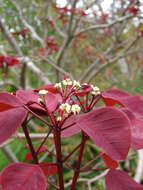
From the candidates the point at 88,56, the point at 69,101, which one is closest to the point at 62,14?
the point at 88,56

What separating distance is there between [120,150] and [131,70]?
15.8 feet

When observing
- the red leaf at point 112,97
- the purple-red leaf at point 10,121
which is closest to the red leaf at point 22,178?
the purple-red leaf at point 10,121

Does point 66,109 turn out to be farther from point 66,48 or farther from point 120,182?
point 66,48

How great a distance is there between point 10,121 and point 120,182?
0.70 feet

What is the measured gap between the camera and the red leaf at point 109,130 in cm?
38

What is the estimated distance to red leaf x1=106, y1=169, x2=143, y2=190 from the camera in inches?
18.2

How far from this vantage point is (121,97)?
0.52 m

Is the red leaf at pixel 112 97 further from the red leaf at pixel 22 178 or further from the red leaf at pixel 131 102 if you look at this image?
the red leaf at pixel 22 178

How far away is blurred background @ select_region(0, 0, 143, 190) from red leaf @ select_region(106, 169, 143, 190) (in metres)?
0.27

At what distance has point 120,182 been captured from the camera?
48 centimetres

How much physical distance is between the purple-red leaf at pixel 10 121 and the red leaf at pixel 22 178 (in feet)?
0.19

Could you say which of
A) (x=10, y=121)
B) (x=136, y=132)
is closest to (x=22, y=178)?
(x=10, y=121)

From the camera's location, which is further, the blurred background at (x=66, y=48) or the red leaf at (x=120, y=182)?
the blurred background at (x=66, y=48)

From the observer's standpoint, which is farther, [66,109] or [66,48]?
[66,48]
